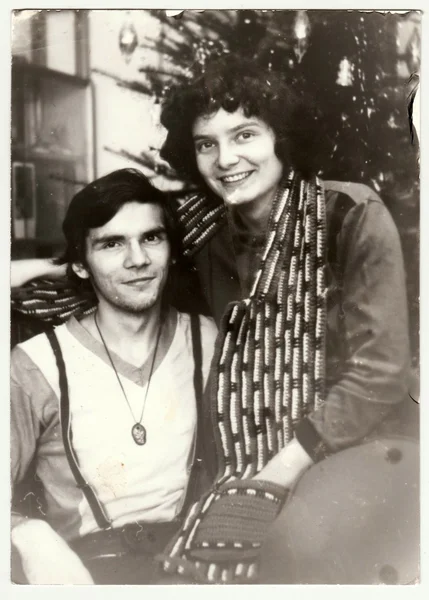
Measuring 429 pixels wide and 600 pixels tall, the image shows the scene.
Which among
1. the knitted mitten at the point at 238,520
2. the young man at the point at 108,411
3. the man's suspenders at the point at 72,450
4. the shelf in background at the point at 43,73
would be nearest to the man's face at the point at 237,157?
the young man at the point at 108,411

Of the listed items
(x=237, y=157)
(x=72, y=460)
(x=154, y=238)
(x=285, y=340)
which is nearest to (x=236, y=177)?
(x=237, y=157)

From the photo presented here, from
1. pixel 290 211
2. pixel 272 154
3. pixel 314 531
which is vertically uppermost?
pixel 272 154

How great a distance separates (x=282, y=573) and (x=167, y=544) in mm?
212

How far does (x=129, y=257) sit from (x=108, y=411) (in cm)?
28

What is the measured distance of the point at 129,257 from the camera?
3.90 ft

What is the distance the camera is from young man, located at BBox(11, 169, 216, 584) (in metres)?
1.19

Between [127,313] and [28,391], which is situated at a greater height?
[127,313]

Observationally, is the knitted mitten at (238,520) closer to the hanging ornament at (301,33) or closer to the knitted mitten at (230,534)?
the knitted mitten at (230,534)

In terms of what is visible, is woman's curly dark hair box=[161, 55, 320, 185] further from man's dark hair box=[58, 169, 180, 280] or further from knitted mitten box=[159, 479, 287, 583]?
knitted mitten box=[159, 479, 287, 583]

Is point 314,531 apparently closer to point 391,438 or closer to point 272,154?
point 391,438
